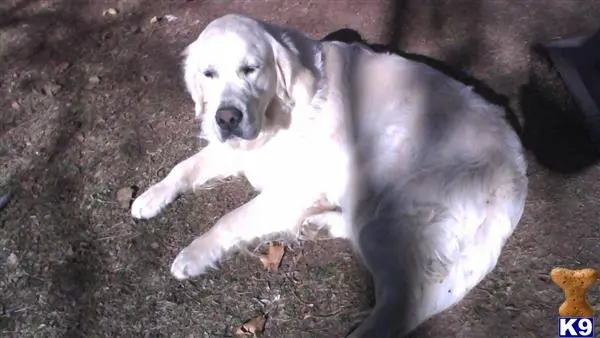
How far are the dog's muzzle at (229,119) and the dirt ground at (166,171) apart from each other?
68cm

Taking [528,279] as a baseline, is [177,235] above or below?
below

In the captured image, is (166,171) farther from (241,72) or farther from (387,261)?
(387,261)

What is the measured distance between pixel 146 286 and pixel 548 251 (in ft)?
6.59

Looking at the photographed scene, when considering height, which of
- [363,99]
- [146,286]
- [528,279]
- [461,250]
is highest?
[363,99]

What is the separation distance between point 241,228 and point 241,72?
0.81 meters

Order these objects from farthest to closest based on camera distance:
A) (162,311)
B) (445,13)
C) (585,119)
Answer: (445,13) → (585,119) → (162,311)

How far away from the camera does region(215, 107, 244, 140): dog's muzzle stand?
124 inches

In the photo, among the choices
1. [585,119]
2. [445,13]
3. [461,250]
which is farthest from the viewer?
[445,13]

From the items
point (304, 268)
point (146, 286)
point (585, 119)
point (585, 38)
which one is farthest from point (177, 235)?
point (585, 38)

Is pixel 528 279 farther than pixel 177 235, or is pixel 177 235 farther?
pixel 177 235

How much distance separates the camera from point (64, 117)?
4.44 meters

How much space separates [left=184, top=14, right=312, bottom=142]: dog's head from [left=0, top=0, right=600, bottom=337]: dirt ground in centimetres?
72

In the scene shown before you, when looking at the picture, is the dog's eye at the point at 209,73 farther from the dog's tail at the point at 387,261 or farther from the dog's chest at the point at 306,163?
the dog's tail at the point at 387,261

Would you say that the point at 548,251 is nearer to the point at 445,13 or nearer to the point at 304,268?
the point at 304,268
